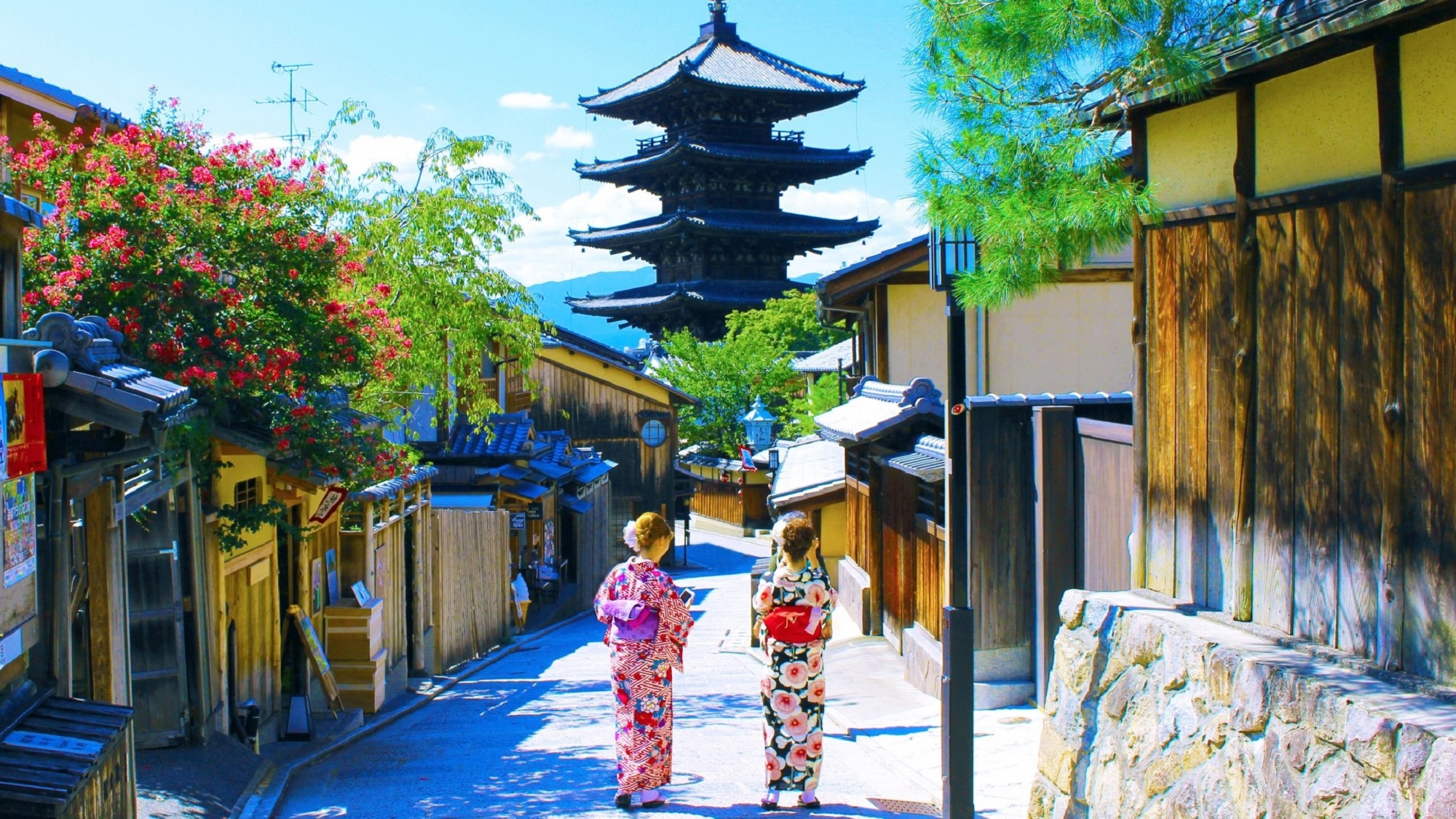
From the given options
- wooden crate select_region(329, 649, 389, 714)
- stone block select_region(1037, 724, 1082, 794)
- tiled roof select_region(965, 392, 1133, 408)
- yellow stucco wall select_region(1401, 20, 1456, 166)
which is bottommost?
wooden crate select_region(329, 649, 389, 714)

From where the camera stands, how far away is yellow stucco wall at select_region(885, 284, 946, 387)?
47.5ft

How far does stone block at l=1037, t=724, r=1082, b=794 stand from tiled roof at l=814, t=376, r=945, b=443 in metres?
5.79

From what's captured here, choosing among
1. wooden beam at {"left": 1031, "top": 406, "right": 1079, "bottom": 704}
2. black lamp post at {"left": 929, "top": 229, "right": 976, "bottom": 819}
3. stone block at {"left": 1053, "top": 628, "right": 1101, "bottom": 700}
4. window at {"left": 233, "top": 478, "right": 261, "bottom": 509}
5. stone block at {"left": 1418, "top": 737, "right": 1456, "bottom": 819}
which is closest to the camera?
stone block at {"left": 1418, "top": 737, "right": 1456, "bottom": 819}

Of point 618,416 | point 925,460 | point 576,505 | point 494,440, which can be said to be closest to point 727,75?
point 618,416

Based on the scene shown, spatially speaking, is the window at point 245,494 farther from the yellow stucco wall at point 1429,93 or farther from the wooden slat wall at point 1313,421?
the yellow stucco wall at point 1429,93

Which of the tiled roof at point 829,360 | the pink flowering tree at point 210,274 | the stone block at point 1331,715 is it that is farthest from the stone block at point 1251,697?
the tiled roof at point 829,360

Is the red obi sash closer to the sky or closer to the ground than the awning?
closer to the sky

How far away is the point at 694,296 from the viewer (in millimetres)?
40406

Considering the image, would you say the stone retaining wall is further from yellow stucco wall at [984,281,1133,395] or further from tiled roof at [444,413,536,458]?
tiled roof at [444,413,536,458]

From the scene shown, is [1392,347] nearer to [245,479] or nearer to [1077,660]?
[1077,660]

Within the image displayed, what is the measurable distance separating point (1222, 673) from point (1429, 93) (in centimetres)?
195

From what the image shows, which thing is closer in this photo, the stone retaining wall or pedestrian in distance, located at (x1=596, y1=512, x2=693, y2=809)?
the stone retaining wall

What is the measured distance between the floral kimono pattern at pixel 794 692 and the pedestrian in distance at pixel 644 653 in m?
0.49

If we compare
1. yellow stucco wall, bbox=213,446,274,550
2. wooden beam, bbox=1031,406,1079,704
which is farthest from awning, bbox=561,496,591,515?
wooden beam, bbox=1031,406,1079,704
